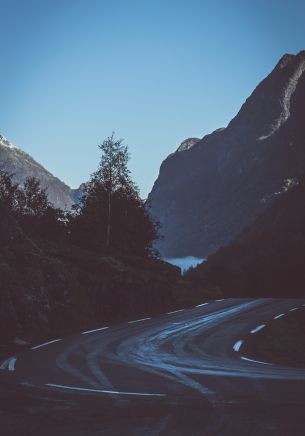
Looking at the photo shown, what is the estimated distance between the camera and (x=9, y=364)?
42.5 ft

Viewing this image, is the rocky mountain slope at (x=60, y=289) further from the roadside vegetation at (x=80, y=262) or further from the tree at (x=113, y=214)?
the tree at (x=113, y=214)

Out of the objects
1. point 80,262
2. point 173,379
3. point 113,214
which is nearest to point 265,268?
point 113,214

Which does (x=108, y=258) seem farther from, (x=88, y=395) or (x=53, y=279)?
(x=88, y=395)

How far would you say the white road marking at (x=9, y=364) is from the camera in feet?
40.1

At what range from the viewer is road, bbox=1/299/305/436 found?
6668mm

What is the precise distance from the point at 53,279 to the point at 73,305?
5.69 ft

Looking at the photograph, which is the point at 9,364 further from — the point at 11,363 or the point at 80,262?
the point at 80,262

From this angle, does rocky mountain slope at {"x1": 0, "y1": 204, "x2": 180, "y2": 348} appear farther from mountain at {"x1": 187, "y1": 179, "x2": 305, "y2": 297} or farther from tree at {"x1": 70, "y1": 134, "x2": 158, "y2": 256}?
mountain at {"x1": 187, "y1": 179, "x2": 305, "y2": 297}

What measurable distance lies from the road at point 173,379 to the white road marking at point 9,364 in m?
0.01

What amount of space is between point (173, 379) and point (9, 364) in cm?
502

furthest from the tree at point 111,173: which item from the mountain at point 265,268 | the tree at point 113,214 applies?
the mountain at point 265,268

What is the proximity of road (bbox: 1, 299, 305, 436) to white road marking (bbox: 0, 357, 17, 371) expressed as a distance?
0.01 metres

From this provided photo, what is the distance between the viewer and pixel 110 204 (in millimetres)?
44000

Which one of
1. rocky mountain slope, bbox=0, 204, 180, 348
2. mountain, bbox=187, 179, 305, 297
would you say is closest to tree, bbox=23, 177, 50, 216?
rocky mountain slope, bbox=0, 204, 180, 348
